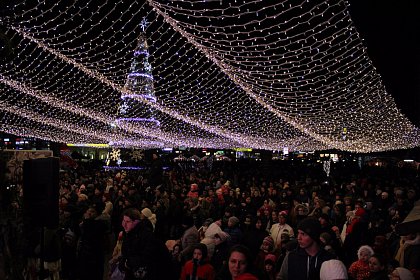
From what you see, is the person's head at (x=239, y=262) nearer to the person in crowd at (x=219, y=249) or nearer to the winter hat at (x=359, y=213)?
the person in crowd at (x=219, y=249)

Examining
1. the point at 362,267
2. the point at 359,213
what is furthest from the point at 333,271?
the point at 359,213

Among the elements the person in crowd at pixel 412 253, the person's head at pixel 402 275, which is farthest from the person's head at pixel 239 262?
the person in crowd at pixel 412 253

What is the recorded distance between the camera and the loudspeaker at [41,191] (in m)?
4.51

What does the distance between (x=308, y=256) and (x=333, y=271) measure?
19.2 inches

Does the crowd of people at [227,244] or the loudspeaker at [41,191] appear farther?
the loudspeaker at [41,191]

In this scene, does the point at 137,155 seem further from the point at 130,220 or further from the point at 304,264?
the point at 304,264

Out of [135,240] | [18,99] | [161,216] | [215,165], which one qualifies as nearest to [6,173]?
[135,240]

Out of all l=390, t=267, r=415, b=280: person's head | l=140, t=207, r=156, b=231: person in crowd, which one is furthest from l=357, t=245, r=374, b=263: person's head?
l=140, t=207, r=156, b=231: person in crowd

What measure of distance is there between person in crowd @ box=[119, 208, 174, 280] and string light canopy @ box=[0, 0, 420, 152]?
4877 millimetres

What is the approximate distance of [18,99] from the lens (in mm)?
20562

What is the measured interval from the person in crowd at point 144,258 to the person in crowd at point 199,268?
1.19 feet

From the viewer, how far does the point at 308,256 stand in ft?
13.4

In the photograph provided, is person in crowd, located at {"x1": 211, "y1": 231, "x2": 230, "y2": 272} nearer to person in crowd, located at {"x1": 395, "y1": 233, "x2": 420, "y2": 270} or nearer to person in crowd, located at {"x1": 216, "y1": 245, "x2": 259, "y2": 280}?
person in crowd, located at {"x1": 395, "y1": 233, "x2": 420, "y2": 270}

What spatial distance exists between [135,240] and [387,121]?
17892 mm
